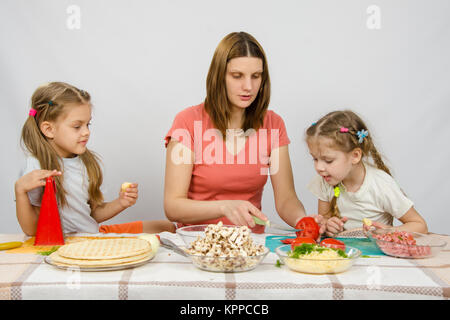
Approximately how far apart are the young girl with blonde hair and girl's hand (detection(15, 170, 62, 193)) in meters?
0.08

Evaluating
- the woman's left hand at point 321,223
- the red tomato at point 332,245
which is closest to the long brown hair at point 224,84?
the woman's left hand at point 321,223

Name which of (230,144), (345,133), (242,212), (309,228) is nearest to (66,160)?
(230,144)

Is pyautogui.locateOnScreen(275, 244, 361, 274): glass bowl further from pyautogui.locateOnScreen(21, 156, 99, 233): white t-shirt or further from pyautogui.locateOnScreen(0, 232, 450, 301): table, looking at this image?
pyautogui.locateOnScreen(21, 156, 99, 233): white t-shirt

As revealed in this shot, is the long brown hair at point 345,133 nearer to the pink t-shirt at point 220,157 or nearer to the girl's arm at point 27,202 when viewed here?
the pink t-shirt at point 220,157

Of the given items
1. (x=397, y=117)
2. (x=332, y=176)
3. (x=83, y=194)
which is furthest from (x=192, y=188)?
(x=397, y=117)

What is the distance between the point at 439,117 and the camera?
9.78 feet

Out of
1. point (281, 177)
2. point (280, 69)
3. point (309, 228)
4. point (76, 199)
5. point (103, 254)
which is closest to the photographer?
point (103, 254)

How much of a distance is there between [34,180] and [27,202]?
0.59ft

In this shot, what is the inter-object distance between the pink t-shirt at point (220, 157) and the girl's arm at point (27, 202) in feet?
2.13

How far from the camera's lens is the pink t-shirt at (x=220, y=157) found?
7.21 ft

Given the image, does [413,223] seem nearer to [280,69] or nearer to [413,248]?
[413,248]

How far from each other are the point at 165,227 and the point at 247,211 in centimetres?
97

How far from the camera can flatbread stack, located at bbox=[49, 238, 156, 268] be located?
125 cm

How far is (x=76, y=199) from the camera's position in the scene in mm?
2178
